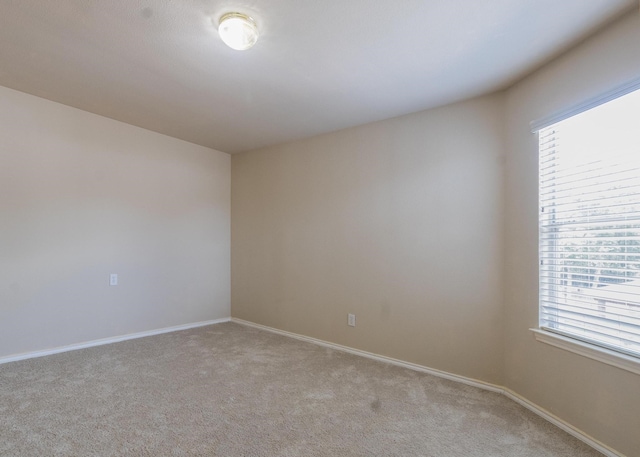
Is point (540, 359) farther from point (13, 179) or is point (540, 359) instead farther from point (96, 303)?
point (13, 179)

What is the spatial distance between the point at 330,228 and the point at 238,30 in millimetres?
2143

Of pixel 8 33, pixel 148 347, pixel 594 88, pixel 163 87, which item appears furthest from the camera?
pixel 148 347

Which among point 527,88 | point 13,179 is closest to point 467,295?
point 527,88

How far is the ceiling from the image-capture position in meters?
1.72

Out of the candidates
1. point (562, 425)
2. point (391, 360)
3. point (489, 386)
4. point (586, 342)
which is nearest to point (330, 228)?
point (391, 360)

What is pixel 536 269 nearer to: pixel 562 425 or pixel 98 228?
pixel 562 425

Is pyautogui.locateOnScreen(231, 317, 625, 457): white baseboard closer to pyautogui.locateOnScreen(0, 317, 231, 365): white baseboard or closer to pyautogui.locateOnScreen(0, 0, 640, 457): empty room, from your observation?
pyautogui.locateOnScreen(0, 0, 640, 457): empty room

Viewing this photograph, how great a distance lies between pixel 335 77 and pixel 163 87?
1409 millimetres

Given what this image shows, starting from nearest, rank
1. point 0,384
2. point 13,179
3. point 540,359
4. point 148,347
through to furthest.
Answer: point 540,359 → point 0,384 → point 13,179 → point 148,347

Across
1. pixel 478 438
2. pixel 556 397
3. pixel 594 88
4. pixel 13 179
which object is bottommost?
pixel 478 438

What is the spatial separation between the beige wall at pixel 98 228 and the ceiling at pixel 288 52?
45cm

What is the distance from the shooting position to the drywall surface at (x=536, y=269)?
1685mm

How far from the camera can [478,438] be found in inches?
74.2

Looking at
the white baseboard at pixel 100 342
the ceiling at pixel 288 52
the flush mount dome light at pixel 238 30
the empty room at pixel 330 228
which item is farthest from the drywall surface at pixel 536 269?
the white baseboard at pixel 100 342
